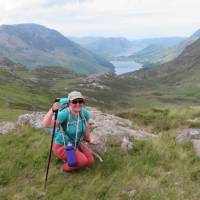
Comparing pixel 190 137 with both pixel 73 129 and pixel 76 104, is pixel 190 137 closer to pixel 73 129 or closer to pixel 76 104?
pixel 73 129

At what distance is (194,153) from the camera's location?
12.0m

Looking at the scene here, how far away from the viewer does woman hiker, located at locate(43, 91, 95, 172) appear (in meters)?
10.9

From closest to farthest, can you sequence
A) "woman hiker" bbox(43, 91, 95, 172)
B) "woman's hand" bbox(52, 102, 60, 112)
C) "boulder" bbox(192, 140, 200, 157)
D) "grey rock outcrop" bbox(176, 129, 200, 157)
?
1. "woman's hand" bbox(52, 102, 60, 112)
2. "woman hiker" bbox(43, 91, 95, 172)
3. "boulder" bbox(192, 140, 200, 157)
4. "grey rock outcrop" bbox(176, 129, 200, 157)

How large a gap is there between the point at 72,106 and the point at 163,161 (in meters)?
3.13

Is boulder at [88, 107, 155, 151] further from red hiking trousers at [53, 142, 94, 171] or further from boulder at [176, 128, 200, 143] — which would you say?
boulder at [176, 128, 200, 143]

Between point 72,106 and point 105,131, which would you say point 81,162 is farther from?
point 105,131

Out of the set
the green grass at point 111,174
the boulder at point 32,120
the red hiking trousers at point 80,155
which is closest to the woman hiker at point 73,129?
the red hiking trousers at point 80,155

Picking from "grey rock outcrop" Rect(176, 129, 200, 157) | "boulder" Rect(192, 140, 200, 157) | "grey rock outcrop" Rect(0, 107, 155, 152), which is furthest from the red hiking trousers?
"grey rock outcrop" Rect(176, 129, 200, 157)

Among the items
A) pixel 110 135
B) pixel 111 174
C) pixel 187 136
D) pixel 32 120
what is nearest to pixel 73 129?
pixel 111 174

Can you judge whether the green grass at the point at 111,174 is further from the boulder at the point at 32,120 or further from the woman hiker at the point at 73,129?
the boulder at the point at 32,120

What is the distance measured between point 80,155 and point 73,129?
77 centimetres

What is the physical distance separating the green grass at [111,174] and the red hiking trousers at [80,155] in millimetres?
204

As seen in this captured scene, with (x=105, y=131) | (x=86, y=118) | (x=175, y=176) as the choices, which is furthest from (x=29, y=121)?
(x=175, y=176)

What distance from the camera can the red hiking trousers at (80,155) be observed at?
10985 millimetres
